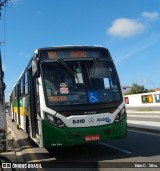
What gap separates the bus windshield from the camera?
10195 mm

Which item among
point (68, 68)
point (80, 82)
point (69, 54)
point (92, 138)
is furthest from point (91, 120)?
point (69, 54)

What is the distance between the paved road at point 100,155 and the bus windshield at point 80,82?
1.53m

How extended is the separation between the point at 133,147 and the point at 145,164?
9.94ft

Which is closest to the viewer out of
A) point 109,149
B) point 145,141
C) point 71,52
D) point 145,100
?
point 71,52

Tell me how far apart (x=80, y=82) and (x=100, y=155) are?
212 centimetres

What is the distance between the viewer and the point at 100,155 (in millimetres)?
10625

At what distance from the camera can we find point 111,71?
10898 mm

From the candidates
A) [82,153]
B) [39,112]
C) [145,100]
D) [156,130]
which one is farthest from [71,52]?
[145,100]

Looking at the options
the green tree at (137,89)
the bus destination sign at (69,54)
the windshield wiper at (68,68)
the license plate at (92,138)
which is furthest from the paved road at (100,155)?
the green tree at (137,89)

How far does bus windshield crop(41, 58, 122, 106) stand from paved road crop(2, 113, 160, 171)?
1.53 meters

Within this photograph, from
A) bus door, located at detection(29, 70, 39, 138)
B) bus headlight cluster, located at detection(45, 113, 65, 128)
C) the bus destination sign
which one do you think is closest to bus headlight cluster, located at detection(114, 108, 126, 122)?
bus headlight cluster, located at detection(45, 113, 65, 128)

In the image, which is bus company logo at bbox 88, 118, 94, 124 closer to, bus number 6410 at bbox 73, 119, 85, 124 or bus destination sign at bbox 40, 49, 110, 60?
bus number 6410 at bbox 73, 119, 85, 124

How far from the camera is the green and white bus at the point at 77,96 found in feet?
32.5

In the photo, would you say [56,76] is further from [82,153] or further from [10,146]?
[10,146]
